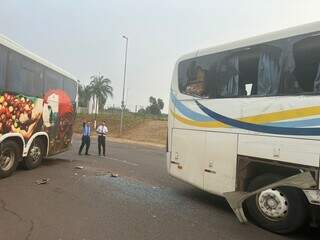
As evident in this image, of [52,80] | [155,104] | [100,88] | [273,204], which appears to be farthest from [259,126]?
[155,104]

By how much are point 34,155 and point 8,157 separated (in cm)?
192

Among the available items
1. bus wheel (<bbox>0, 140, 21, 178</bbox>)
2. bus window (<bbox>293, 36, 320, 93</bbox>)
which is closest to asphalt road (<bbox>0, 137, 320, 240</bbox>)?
bus wheel (<bbox>0, 140, 21, 178</bbox>)

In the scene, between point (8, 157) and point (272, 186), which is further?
point (8, 157)

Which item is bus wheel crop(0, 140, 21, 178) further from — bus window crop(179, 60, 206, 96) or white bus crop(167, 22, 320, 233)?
bus window crop(179, 60, 206, 96)

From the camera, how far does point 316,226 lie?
7.95m

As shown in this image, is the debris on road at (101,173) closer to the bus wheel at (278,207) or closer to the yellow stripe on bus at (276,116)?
the yellow stripe on bus at (276,116)

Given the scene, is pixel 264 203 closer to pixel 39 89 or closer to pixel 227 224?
pixel 227 224

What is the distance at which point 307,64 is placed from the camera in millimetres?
7512

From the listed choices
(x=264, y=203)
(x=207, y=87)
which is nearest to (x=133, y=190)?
(x=207, y=87)

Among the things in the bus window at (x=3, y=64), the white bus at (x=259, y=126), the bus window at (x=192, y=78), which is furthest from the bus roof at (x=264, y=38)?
the bus window at (x=3, y=64)

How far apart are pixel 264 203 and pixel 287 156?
3.16 feet

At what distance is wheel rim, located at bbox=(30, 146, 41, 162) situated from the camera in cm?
1397

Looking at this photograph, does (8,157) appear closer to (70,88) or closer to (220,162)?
(70,88)

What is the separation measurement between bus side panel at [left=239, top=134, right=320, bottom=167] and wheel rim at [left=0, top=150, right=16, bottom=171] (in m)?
6.44
